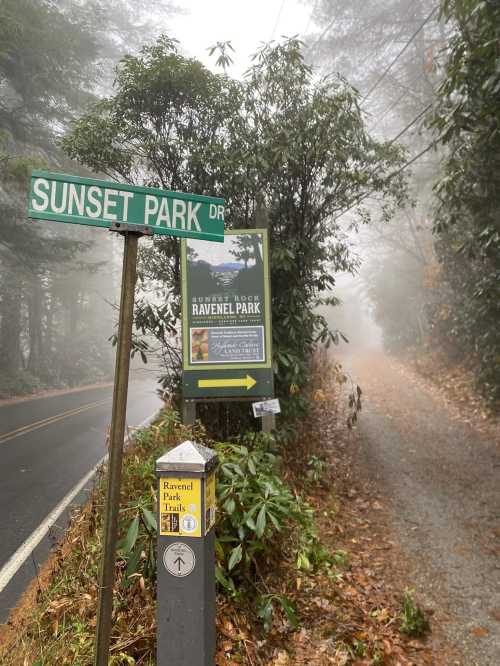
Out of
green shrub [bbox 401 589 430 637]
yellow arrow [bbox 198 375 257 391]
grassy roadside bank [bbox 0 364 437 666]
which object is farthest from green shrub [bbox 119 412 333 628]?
yellow arrow [bbox 198 375 257 391]

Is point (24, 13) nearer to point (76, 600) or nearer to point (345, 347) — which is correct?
point (76, 600)

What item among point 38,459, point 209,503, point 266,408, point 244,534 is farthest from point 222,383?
point 38,459

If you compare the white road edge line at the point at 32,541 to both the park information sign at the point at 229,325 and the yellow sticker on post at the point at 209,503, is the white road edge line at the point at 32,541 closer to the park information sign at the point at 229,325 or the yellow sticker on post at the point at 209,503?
the park information sign at the point at 229,325

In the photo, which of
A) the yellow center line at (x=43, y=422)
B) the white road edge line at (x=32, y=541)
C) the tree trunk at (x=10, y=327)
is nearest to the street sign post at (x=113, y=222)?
the white road edge line at (x=32, y=541)

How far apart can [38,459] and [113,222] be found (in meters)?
7.53

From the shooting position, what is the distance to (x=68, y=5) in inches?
682

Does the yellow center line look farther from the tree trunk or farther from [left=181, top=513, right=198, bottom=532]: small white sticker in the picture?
[left=181, top=513, right=198, bottom=532]: small white sticker

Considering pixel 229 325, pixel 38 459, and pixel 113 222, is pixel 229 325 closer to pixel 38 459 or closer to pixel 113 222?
pixel 113 222

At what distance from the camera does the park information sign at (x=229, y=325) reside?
5.84 m

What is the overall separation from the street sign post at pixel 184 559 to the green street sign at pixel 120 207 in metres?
1.19

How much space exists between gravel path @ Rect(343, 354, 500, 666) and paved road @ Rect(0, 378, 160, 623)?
3.76 metres

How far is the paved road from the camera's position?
5156mm

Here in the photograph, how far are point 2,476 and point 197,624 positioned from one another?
6.20m

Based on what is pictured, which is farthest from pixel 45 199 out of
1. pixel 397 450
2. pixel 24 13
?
pixel 24 13
